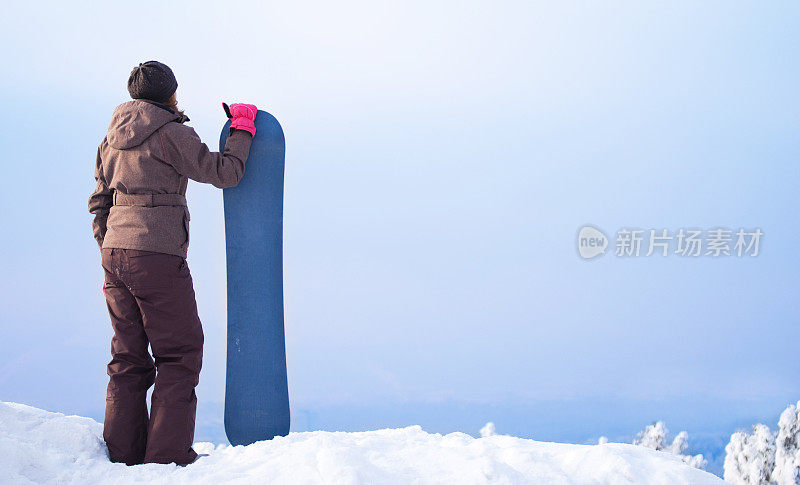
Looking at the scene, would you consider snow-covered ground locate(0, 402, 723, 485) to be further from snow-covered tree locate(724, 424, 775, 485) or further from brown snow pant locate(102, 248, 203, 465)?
snow-covered tree locate(724, 424, 775, 485)

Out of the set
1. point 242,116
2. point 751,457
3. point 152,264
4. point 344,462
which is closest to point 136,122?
point 242,116

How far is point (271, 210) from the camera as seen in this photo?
2.80 meters

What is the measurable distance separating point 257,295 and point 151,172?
0.65 metres

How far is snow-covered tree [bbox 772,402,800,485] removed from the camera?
16.3 feet

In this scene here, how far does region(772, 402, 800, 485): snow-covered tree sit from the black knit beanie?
4856 mm

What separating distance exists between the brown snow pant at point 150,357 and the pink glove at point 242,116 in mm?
576

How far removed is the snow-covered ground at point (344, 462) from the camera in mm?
2100

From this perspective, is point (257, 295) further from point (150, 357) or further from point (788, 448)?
point (788, 448)

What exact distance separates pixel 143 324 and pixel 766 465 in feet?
15.5

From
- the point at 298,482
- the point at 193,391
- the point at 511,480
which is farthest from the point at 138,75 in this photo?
the point at 511,480

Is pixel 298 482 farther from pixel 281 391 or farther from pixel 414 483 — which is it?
pixel 281 391

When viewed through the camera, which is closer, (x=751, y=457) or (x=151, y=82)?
(x=151, y=82)

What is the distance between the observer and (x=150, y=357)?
2.69 m

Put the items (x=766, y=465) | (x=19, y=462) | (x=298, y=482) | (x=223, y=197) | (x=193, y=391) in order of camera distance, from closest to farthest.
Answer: (x=298, y=482)
(x=19, y=462)
(x=193, y=391)
(x=223, y=197)
(x=766, y=465)
